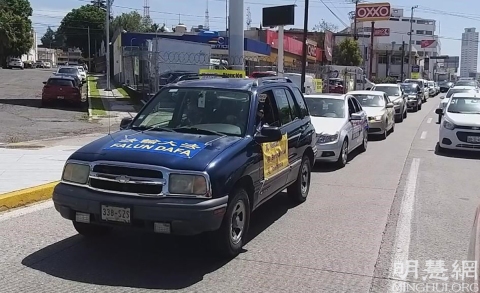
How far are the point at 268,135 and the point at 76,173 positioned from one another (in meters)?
2.08

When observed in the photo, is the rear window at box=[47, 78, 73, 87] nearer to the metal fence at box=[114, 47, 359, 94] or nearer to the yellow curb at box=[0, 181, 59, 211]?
the metal fence at box=[114, 47, 359, 94]

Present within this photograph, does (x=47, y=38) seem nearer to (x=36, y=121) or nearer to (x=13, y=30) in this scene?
(x=13, y=30)

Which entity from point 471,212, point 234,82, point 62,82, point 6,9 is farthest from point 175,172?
point 6,9

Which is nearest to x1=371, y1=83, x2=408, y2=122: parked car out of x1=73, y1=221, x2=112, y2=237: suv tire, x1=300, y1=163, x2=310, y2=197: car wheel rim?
x1=300, y1=163, x2=310, y2=197: car wheel rim

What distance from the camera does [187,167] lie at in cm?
539

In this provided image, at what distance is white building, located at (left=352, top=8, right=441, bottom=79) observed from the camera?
9675 centimetres

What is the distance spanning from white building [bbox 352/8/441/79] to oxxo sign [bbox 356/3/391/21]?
11.4 m

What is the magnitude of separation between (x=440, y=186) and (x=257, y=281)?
6.10 metres

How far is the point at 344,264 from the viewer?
5883 mm

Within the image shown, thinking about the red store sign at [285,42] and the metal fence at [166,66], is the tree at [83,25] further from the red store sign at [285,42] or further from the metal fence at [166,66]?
the metal fence at [166,66]

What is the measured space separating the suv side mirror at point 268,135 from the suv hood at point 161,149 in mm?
296

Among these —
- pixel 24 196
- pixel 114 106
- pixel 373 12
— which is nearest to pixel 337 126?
pixel 24 196


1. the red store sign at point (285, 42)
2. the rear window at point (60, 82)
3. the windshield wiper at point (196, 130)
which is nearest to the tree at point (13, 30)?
the red store sign at point (285, 42)

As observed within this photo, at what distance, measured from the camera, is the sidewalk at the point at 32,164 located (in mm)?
9031
